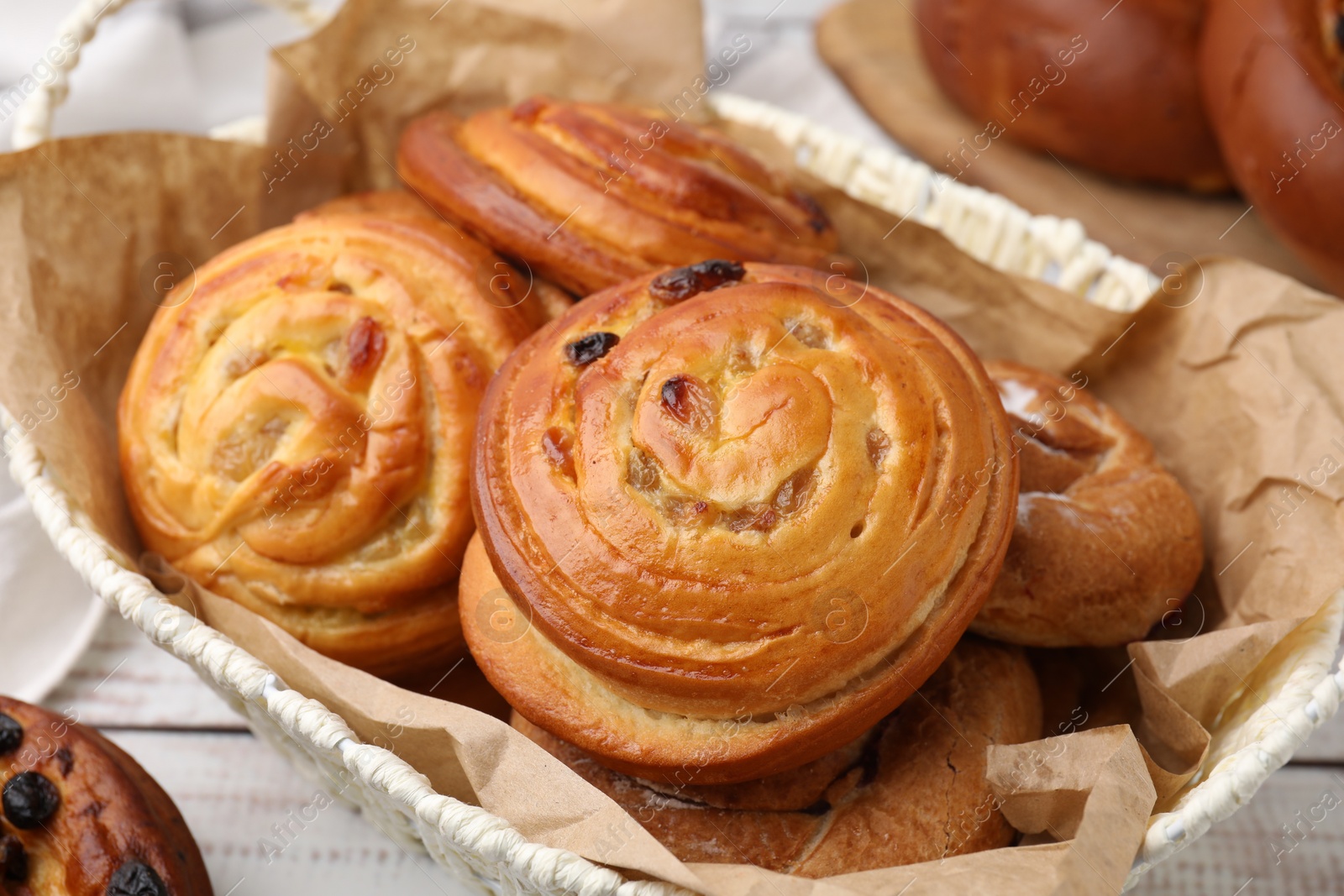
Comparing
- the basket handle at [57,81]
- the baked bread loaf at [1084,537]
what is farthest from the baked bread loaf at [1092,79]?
the basket handle at [57,81]

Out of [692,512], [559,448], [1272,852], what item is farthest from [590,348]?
[1272,852]

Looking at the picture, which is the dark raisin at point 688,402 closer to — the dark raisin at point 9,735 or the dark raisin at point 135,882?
the dark raisin at point 135,882

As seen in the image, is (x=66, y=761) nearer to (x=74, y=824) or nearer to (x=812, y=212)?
(x=74, y=824)

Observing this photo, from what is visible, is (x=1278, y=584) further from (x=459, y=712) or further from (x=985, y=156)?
(x=985, y=156)

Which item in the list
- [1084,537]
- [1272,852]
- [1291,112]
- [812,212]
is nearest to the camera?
[1084,537]

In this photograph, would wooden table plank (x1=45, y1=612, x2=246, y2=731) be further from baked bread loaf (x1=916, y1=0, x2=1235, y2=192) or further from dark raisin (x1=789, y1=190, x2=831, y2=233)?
baked bread loaf (x1=916, y1=0, x2=1235, y2=192)

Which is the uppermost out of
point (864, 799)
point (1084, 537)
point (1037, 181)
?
point (1084, 537)
